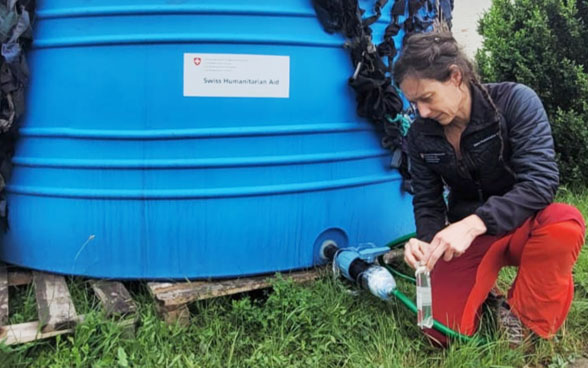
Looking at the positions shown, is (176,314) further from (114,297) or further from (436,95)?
(436,95)

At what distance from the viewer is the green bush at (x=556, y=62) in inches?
149

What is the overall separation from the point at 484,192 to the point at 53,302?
1669 millimetres

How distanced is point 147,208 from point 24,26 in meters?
0.84

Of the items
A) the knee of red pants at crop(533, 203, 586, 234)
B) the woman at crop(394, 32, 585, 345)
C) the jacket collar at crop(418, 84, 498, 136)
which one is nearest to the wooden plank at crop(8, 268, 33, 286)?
the woman at crop(394, 32, 585, 345)

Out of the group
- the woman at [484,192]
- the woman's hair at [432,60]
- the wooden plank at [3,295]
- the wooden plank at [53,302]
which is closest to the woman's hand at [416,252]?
the woman at [484,192]

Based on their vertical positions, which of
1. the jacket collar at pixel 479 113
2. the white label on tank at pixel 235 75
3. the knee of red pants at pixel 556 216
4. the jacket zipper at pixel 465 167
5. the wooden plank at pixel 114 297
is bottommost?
the wooden plank at pixel 114 297

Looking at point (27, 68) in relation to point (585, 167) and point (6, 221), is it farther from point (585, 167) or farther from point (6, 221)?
point (585, 167)

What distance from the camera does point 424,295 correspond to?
180cm

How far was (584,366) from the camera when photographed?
2.02 metres

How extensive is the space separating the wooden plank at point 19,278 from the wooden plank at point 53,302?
0.11ft

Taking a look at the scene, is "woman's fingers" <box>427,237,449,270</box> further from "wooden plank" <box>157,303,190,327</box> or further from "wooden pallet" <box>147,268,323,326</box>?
"wooden plank" <box>157,303,190,327</box>

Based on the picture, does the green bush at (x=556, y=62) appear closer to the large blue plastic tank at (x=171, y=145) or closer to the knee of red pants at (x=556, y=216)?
the large blue plastic tank at (x=171, y=145)

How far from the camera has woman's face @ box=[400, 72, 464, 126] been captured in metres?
1.85

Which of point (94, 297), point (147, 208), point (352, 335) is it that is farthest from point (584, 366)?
point (94, 297)
